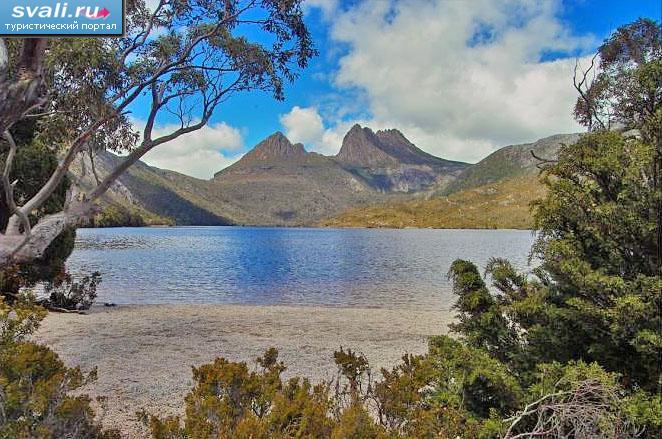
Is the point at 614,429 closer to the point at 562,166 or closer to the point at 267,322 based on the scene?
the point at 562,166

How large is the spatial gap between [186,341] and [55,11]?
9.80 m

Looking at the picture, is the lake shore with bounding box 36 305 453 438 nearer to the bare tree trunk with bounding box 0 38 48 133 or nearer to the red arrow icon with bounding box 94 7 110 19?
the bare tree trunk with bounding box 0 38 48 133

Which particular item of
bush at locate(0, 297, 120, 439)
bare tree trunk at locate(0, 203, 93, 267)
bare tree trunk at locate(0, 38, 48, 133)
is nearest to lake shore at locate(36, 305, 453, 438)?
bush at locate(0, 297, 120, 439)

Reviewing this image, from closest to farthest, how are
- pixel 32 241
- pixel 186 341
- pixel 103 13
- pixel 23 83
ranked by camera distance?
pixel 23 83 → pixel 103 13 → pixel 32 241 → pixel 186 341

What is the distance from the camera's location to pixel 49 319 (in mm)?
15938

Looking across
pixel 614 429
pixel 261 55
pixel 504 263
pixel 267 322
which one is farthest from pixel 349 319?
pixel 614 429

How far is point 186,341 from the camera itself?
13320mm

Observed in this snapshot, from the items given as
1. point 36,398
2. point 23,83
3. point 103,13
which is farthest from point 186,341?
point 36,398

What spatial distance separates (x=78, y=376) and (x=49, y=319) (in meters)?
14.2

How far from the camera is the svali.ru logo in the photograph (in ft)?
20.2

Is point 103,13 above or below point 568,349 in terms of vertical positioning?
above

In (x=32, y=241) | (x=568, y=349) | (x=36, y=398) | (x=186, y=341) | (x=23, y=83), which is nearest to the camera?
(x=36, y=398)

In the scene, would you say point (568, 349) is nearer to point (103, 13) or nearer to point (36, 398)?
point (36, 398)

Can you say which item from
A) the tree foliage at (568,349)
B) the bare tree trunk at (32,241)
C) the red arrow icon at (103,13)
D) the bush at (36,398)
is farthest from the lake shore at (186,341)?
the red arrow icon at (103,13)
